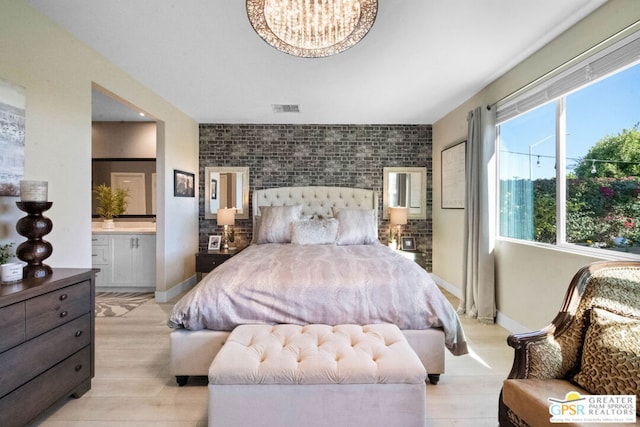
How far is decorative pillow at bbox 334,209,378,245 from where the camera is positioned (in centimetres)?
393

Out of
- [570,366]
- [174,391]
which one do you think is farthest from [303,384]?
[570,366]

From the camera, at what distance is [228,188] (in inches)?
196

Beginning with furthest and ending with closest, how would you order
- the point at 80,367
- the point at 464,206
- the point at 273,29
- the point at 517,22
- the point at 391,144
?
the point at 391,144, the point at 464,206, the point at 517,22, the point at 80,367, the point at 273,29

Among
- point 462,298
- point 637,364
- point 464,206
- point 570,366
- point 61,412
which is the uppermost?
point 464,206

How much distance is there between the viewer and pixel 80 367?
1.96 meters

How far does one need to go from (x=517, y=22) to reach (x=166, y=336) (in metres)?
4.12

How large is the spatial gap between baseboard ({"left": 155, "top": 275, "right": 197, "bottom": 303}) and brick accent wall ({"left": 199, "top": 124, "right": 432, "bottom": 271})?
101 centimetres

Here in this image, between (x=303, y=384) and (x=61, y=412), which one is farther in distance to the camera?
(x=61, y=412)

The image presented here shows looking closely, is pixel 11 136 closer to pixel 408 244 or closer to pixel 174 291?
pixel 174 291

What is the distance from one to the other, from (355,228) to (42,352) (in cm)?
317

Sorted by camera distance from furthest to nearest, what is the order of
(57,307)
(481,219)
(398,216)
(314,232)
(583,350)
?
(398,216) → (314,232) → (481,219) → (57,307) → (583,350)

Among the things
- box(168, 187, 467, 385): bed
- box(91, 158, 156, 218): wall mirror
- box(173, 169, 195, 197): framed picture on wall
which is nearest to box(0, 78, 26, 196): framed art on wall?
box(168, 187, 467, 385): bed

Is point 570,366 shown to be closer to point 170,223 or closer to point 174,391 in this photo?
point 174,391

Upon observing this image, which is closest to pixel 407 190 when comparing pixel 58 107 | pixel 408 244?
pixel 408 244
